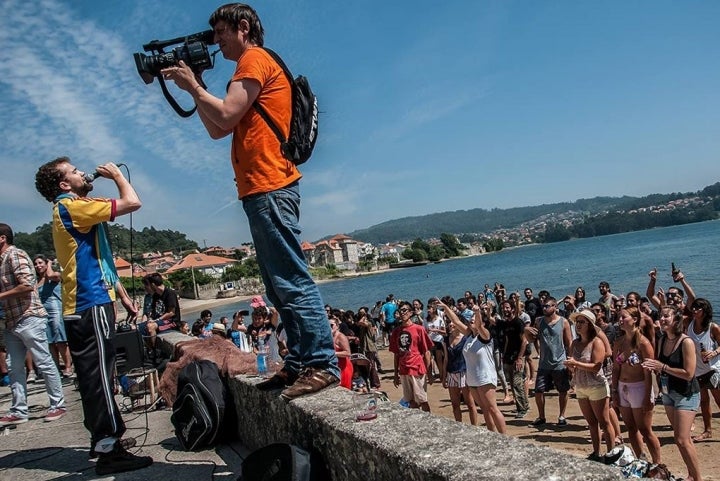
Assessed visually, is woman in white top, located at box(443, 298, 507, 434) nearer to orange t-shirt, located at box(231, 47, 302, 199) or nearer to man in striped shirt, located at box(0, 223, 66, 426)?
man in striped shirt, located at box(0, 223, 66, 426)

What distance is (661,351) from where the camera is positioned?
6500 millimetres

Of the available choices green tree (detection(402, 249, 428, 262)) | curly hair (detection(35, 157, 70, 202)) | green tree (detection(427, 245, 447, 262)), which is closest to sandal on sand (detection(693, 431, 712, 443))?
curly hair (detection(35, 157, 70, 202))

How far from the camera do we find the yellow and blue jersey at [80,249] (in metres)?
3.17

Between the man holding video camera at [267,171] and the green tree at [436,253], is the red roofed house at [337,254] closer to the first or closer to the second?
the green tree at [436,253]

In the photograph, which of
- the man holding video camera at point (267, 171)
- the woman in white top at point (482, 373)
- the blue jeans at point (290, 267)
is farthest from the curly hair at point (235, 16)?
the woman in white top at point (482, 373)

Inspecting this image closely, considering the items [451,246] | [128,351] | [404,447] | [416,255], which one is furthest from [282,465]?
[451,246]

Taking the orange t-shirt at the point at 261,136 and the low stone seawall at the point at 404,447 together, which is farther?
the orange t-shirt at the point at 261,136

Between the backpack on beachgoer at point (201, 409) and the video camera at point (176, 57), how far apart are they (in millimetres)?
1900

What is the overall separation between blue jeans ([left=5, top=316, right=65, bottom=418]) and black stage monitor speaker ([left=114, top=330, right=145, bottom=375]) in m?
0.79

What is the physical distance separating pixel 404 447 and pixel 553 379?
7.74 metres

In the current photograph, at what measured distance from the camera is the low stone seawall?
57.3 inches

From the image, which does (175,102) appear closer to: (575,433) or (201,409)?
(201,409)

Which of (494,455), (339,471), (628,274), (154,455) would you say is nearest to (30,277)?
(154,455)

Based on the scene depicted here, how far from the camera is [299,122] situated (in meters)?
2.76
